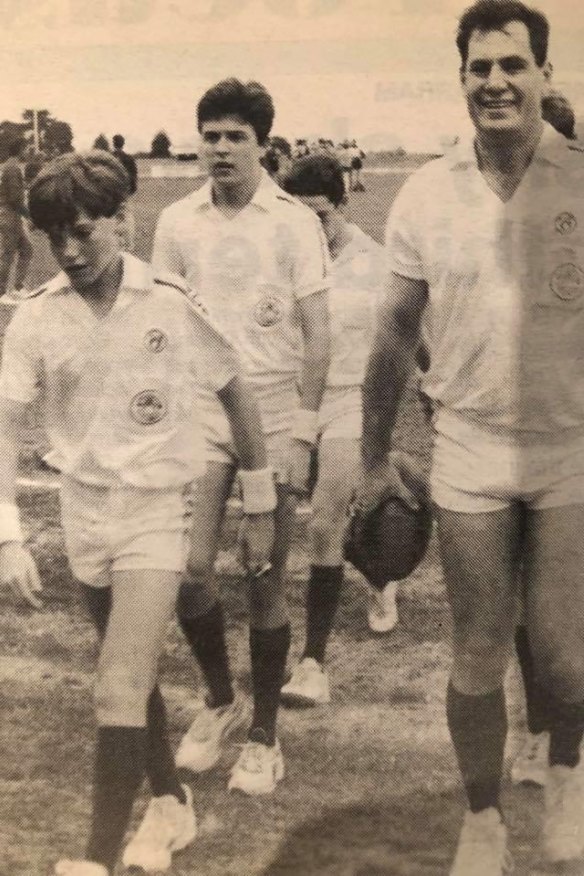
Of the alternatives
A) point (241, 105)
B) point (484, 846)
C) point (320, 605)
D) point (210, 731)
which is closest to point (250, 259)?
point (241, 105)

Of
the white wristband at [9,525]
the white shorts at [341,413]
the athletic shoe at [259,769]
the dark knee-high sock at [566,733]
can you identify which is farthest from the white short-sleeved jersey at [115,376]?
the dark knee-high sock at [566,733]

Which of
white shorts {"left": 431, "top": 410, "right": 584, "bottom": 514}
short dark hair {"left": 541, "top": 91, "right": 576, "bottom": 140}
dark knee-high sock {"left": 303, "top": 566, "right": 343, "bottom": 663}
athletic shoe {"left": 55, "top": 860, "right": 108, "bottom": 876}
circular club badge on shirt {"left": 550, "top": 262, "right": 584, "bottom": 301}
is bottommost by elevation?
athletic shoe {"left": 55, "top": 860, "right": 108, "bottom": 876}

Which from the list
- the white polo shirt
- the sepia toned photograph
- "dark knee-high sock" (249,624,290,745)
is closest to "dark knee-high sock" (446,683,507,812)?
the sepia toned photograph

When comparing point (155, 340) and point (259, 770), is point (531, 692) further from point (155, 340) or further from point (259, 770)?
point (155, 340)

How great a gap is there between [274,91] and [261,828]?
125 cm

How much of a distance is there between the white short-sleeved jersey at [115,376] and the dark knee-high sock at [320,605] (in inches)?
12.1

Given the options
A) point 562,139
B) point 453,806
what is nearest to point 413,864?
point 453,806

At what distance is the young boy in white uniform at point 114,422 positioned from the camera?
2.01 meters

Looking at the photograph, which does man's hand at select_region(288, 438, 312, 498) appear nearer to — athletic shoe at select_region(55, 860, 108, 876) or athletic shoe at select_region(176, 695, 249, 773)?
athletic shoe at select_region(176, 695, 249, 773)

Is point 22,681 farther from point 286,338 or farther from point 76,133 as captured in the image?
point 76,133

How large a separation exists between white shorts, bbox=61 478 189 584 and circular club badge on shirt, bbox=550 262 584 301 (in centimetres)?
68

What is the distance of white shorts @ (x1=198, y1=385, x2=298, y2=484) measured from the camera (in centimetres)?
211

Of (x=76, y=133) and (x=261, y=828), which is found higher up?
(x=76, y=133)

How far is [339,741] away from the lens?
2.20 metres
